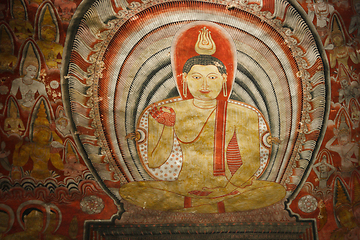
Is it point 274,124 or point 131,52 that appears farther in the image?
point 274,124

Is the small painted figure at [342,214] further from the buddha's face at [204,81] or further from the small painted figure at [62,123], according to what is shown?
the small painted figure at [62,123]

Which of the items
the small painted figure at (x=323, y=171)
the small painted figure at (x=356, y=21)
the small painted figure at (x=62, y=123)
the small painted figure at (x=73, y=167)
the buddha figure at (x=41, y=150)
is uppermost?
the small painted figure at (x=356, y=21)

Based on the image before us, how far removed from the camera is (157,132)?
4.98 m

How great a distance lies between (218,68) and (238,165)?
1585 mm

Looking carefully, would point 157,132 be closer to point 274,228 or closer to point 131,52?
point 131,52

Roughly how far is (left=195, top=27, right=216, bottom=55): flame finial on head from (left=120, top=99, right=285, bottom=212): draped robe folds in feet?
2.75

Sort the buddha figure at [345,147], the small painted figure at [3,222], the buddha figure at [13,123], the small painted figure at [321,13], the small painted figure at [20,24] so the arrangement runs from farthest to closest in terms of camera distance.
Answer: the buddha figure at [345,147], the small painted figure at [321,13], the buddha figure at [13,123], the small painted figure at [3,222], the small painted figure at [20,24]

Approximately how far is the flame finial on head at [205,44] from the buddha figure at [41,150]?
2451 mm

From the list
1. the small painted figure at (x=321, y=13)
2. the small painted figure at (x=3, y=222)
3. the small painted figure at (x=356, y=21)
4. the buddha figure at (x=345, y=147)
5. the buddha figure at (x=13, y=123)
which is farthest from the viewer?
the buddha figure at (x=345, y=147)

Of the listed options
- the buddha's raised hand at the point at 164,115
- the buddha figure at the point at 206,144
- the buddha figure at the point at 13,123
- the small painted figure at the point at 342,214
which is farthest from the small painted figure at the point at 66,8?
the small painted figure at the point at 342,214

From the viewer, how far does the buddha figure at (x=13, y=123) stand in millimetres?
4480

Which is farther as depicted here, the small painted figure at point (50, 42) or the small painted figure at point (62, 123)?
the small painted figure at point (62, 123)

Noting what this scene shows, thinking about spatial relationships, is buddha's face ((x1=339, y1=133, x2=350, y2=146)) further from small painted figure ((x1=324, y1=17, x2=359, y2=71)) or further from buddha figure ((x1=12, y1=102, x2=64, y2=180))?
buddha figure ((x1=12, y1=102, x2=64, y2=180))

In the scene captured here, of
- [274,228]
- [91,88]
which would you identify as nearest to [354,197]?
[274,228]
